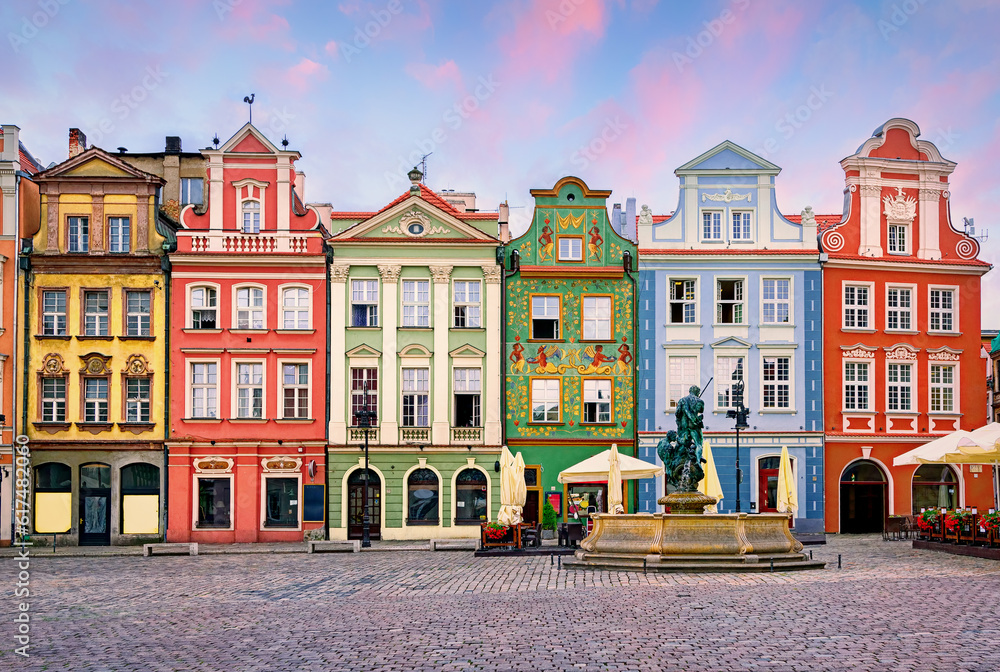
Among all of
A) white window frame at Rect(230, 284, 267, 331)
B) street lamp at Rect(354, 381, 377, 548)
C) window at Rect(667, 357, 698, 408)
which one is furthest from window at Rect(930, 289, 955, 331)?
white window frame at Rect(230, 284, 267, 331)

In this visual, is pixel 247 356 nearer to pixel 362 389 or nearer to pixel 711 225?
pixel 362 389

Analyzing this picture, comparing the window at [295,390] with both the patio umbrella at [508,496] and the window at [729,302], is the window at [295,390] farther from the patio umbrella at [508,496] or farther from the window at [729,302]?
the window at [729,302]

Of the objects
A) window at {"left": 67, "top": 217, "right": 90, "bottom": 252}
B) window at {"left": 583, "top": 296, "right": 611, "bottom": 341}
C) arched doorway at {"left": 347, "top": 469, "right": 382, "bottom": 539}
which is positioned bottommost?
arched doorway at {"left": 347, "top": 469, "right": 382, "bottom": 539}

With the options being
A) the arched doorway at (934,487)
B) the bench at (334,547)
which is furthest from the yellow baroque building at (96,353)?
the arched doorway at (934,487)

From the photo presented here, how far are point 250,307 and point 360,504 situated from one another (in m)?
7.94

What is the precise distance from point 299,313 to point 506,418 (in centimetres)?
821

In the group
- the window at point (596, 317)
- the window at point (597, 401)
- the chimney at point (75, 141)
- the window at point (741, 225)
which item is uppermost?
the chimney at point (75, 141)

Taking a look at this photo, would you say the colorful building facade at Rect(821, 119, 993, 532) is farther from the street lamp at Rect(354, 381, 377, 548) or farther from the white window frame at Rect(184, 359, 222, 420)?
the white window frame at Rect(184, 359, 222, 420)

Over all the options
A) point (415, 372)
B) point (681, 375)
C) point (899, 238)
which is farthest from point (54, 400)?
point (899, 238)

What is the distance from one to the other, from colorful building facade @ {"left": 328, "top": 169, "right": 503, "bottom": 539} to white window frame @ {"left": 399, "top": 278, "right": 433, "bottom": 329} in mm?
35

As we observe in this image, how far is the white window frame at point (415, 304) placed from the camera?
143ft

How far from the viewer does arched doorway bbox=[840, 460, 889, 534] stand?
4378 centimetres

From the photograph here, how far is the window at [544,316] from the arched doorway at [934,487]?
13.9m

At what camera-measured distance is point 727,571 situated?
25.5 meters
